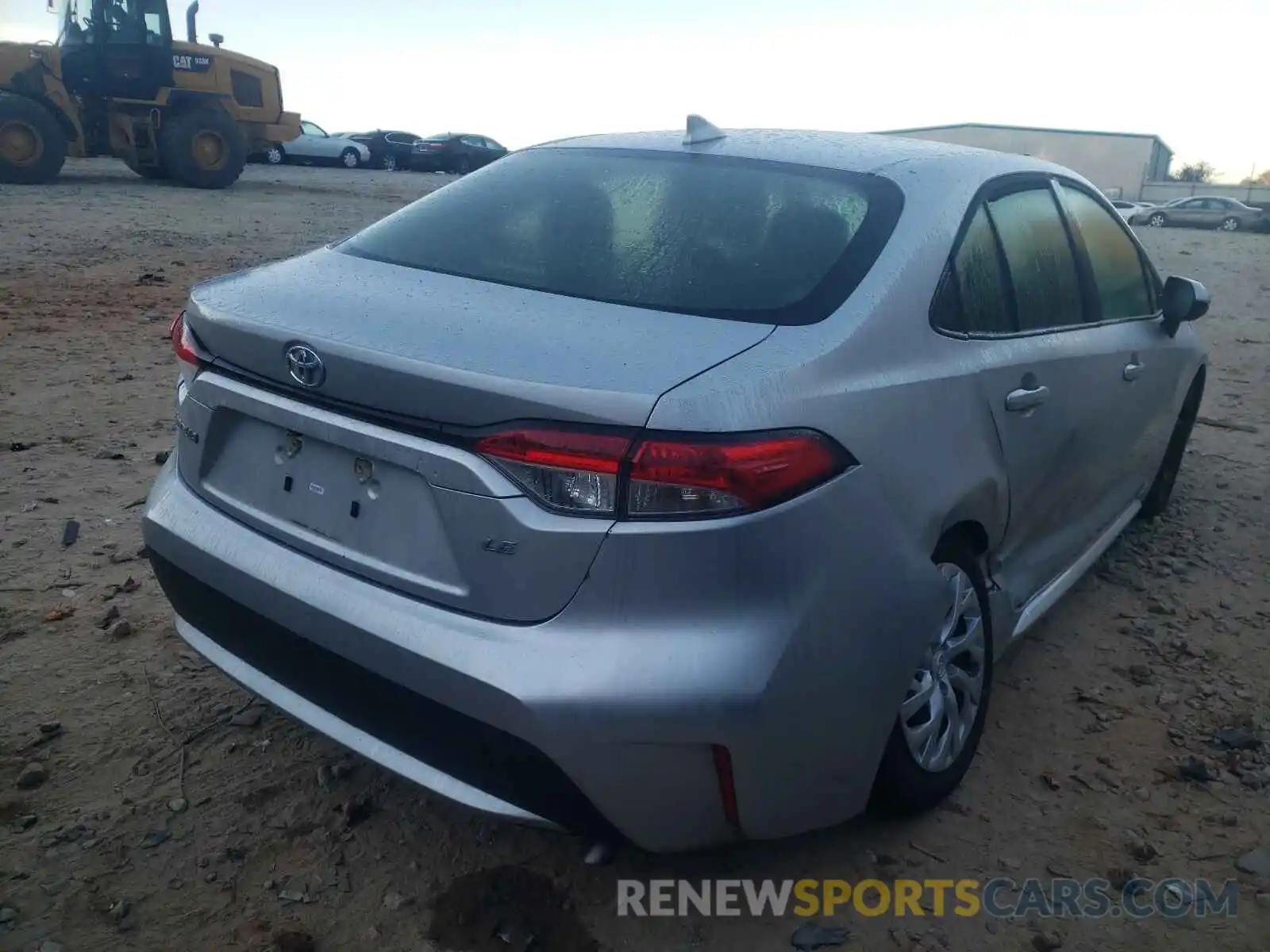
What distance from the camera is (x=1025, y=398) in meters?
2.61

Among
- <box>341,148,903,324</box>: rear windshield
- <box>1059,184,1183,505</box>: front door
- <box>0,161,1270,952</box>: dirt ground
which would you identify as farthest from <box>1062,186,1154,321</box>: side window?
<box>341,148,903,324</box>: rear windshield

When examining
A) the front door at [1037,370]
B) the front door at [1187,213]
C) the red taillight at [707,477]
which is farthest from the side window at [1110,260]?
the front door at [1187,213]

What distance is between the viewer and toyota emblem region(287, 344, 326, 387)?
1.97m

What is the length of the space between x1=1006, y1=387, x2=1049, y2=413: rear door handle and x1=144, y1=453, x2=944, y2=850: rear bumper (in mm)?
657

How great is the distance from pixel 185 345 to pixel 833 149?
1.69 meters

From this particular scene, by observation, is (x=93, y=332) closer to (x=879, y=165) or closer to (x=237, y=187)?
(x=879, y=165)

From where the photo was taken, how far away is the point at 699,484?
174cm

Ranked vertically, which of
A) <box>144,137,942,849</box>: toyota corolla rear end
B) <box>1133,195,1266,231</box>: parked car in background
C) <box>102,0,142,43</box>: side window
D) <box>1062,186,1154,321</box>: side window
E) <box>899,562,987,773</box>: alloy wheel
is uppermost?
<box>102,0,142,43</box>: side window

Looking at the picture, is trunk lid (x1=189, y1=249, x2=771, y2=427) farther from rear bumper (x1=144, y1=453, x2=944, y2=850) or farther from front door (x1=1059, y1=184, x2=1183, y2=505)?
front door (x1=1059, y1=184, x2=1183, y2=505)

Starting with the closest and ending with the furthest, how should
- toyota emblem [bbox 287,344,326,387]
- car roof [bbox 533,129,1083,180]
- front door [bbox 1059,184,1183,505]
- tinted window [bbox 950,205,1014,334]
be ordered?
toyota emblem [bbox 287,344,326,387], tinted window [bbox 950,205,1014,334], car roof [bbox 533,129,1083,180], front door [bbox 1059,184,1183,505]

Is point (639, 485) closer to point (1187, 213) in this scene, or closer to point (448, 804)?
point (448, 804)

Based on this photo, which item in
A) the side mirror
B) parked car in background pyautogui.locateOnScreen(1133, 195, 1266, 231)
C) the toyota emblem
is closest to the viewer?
the toyota emblem

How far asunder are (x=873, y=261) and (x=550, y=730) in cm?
121

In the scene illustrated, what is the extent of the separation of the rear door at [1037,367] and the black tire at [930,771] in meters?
0.23
